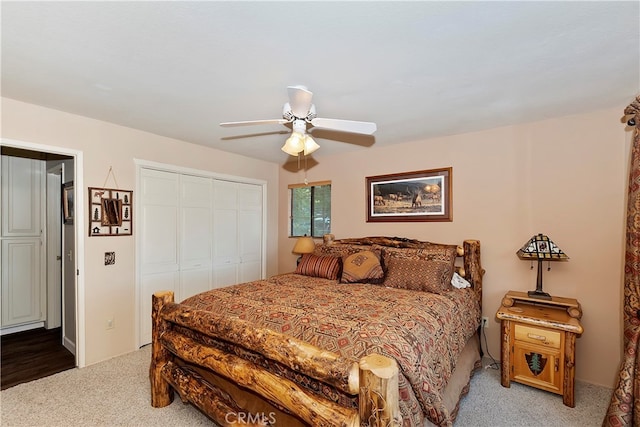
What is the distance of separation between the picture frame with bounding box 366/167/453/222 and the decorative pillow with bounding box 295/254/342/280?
945mm

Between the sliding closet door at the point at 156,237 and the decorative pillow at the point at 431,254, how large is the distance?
260cm

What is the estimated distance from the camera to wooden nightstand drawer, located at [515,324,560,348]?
2389 mm

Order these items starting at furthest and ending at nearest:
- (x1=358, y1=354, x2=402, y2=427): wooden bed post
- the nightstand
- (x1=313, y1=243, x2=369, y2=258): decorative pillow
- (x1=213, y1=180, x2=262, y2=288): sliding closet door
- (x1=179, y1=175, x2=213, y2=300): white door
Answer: (x1=213, y1=180, x2=262, y2=288): sliding closet door → (x1=179, y1=175, x2=213, y2=300): white door → (x1=313, y1=243, x2=369, y2=258): decorative pillow → the nightstand → (x1=358, y1=354, x2=402, y2=427): wooden bed post

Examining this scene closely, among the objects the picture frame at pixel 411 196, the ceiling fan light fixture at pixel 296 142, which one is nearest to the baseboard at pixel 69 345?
→ the ceiling fan light fixture at pixel 296 142

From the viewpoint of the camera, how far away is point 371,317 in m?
1.91

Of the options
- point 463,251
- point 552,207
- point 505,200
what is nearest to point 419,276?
point 463,251

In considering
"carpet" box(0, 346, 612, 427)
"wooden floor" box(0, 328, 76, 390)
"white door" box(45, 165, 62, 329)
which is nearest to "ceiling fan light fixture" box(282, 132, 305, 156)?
"carpet" box(0, 346, 612, 427)

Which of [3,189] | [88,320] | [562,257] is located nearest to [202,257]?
[88,320]

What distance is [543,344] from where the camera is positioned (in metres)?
2.43

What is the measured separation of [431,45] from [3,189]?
5194mm

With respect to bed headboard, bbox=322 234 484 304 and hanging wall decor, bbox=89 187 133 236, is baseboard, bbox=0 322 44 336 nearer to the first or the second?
hanging wall decor, bbox=89 187 133 236

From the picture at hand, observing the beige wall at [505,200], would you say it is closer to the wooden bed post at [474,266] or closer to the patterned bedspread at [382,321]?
the wooden bed post at [474,266]

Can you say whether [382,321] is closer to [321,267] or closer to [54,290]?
[321,267]

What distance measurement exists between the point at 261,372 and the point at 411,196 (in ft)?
9.04
